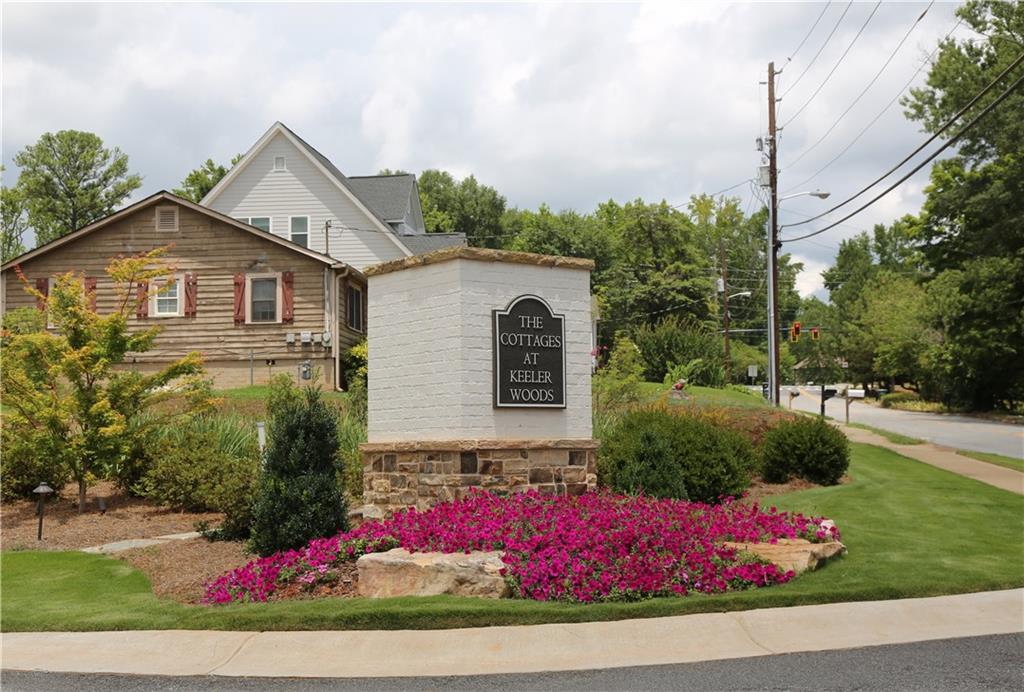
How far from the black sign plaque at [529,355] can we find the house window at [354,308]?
20166 mm

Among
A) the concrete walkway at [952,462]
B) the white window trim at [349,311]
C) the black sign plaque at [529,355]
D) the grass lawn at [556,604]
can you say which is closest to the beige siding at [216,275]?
the white window trim at [349,311]

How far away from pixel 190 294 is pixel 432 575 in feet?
76.3

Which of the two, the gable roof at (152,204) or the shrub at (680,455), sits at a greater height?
the gable roof at (152,204)

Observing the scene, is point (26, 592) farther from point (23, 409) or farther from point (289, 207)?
point (289, 207)

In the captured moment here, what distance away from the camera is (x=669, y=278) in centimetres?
6053

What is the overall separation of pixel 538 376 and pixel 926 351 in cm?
4210

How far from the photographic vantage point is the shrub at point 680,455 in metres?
13.4

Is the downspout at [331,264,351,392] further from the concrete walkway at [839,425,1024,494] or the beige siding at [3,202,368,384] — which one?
the concrete walkway at [839,425,1024,494]

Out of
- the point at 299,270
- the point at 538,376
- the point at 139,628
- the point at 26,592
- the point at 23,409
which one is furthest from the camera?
the point at 299,270

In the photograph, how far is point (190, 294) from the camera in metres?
30.2

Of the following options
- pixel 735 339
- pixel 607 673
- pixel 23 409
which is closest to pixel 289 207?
pixel 23 409

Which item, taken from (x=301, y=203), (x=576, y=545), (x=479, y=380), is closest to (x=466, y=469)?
(x=479, y=380)

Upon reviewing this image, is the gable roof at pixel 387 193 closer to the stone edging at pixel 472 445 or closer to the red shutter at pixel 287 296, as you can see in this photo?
the red shutter at pixel 287 296

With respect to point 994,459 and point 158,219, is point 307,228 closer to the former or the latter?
point 158,219
